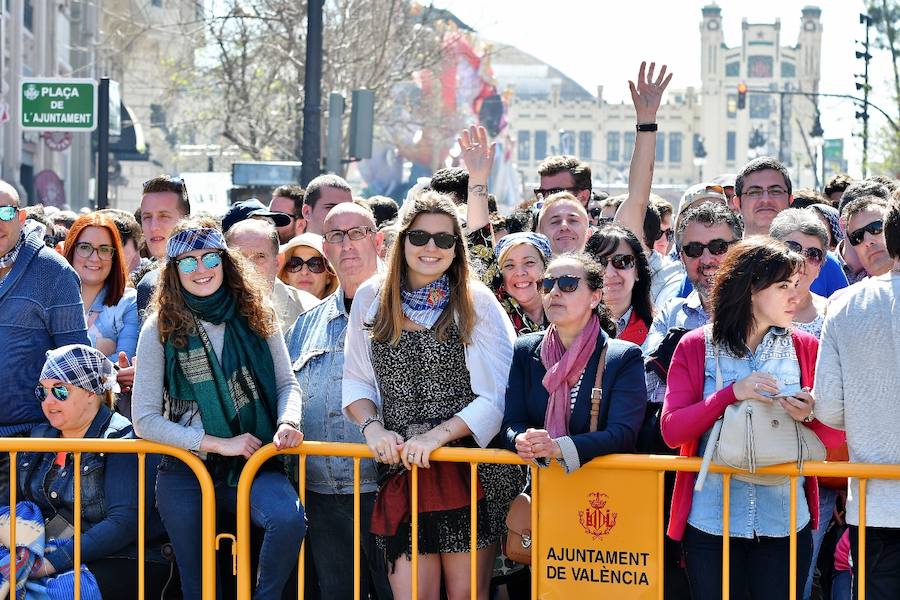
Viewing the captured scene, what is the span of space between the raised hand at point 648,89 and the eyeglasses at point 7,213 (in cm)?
320

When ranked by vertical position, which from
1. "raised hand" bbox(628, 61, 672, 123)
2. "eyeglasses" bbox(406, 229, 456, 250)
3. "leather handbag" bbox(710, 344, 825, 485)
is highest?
"raised hand" bbox(628, 61, 672, 123)

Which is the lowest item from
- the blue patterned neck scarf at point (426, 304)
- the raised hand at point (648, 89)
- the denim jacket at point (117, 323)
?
the denim jacket at point (117, 323)

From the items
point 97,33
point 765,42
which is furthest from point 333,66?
point 765,42

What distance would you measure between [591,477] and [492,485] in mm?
473

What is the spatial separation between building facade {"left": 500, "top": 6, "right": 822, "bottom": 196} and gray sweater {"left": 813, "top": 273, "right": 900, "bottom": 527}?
152 m

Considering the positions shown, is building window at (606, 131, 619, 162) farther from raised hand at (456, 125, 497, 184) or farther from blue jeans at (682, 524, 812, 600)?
blue jeans at (682, 524, 812, 600)

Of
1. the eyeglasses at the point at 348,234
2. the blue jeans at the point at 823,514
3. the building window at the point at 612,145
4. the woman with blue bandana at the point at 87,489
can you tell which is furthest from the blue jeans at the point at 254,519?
the building window at the point at 612,145

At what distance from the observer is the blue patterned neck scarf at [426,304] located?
504cm

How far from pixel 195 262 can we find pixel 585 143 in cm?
16064

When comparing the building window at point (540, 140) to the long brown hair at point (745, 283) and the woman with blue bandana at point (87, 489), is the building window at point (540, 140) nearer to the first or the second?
the woman with blue bandana at point (87, 489)

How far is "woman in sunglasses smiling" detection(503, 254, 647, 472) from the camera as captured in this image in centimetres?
471

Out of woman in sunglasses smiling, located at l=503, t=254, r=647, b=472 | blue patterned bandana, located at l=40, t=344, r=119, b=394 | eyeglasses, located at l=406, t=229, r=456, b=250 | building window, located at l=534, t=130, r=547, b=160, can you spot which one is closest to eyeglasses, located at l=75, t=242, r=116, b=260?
blue patterned bandana, located at l=40, t=344, r=119, b=394

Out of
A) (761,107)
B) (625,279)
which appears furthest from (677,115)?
(625,279)

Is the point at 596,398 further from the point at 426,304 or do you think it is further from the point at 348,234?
the point at 348,234
